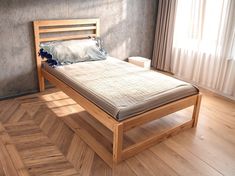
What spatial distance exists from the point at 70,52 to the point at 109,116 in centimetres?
151

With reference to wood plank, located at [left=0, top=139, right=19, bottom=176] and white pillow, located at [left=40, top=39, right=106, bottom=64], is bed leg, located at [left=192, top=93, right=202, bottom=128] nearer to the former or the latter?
white pillow, located at [left=40, top=39, right=106, bottom=64]

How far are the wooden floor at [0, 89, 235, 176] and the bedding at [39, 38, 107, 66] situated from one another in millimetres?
627

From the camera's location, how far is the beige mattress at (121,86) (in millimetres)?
2098

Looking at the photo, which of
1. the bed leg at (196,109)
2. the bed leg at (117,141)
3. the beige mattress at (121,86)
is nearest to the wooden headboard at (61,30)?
the beige mattress at (121,86)

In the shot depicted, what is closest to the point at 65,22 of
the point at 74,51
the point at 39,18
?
the point at 39,18

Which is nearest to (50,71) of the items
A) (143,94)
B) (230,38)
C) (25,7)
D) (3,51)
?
(3,51)

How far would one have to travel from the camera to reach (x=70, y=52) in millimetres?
3227

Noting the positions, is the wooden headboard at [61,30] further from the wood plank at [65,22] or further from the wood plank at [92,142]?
the wood plank at [92,142]

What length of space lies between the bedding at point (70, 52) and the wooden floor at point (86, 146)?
63 centimetres

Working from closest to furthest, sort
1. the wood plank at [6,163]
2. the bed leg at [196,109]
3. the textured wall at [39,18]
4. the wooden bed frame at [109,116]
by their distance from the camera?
the wood plank at [6,163] → the wooden bed frame at [109,116] → the bed leg at [196,109] → the textured wall at [39,18]

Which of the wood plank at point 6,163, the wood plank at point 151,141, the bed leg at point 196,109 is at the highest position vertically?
the bed leg at point 196,109

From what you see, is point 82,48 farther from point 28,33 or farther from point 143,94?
point 143,94

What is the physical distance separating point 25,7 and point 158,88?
2.05 meters

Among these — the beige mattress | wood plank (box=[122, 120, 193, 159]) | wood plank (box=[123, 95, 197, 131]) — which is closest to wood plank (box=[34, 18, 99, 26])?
the beige mattress
